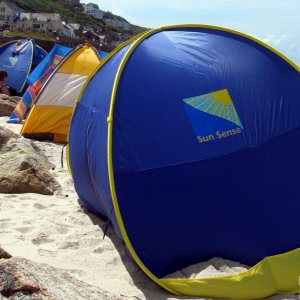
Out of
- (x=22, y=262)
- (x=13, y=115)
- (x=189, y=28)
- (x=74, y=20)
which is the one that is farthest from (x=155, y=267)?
(x=74, y=20)

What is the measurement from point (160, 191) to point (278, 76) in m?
1.49

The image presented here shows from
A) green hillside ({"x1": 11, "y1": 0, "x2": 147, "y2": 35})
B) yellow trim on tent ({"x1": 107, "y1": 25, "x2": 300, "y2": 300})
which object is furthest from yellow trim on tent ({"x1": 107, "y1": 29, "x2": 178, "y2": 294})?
green hillside ({"x1": 11, "y1": 0, "x2": 147, "y2": 35})

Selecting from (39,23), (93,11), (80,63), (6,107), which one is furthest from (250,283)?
(93,11)

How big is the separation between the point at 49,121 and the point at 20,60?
7.51 m

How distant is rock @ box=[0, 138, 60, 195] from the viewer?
5.61m

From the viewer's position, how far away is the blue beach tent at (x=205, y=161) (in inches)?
144

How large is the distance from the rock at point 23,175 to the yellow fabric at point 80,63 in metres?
3.33

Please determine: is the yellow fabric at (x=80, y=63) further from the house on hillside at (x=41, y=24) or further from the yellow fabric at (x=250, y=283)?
the house on hillside at (x=41, y=24)

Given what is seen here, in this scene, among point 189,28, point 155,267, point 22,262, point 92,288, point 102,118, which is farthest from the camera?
point 189,28

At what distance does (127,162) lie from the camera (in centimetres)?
377

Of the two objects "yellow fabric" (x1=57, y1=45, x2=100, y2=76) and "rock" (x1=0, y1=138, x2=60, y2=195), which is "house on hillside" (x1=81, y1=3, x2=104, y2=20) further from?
"rock" (x1=0, y1=138, x2=60, y2=195)

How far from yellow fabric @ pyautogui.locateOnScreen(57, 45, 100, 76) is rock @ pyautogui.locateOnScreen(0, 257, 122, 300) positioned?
676 cm

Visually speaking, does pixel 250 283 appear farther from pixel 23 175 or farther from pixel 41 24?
pixel 41 24

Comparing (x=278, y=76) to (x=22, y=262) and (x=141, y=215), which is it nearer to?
(x=141, y=215)
